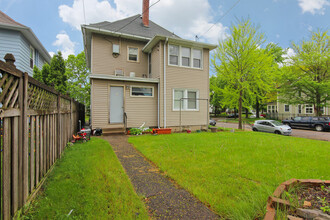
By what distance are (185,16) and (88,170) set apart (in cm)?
860

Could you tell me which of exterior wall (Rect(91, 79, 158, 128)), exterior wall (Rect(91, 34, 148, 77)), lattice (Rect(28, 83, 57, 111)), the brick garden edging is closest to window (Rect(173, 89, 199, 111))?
exterior wall (Rect(91, 79, 158, 128))

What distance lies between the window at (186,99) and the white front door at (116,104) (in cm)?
328

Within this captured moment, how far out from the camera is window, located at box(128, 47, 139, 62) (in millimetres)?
11641

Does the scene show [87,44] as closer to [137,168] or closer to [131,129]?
[131,129]

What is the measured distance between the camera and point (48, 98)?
327 centimetres

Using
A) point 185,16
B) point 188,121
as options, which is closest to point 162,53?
point 185,16

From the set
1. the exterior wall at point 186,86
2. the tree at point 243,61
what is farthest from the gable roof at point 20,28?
the tree at point 243,61

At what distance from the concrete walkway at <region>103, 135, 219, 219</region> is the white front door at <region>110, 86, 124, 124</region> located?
19.3ft

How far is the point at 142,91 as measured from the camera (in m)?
10.2

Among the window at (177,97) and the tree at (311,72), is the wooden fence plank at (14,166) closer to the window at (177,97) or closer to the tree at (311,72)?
the window at (177,97)

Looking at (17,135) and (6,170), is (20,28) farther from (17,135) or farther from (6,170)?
(6,170)

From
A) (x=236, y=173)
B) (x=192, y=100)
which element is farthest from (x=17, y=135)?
(x=192, y=100)

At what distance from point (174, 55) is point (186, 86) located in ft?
7.00

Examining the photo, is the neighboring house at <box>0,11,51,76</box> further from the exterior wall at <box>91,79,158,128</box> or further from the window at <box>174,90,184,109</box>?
the window at <box>174,90,184,109</box>
